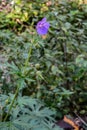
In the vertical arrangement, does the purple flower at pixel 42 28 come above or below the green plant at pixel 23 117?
above

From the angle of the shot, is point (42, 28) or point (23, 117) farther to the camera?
point (23, 117)

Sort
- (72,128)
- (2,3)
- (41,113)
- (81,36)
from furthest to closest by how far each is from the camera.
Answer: (2,3) < (81,36) < (72,128) < (41,113)

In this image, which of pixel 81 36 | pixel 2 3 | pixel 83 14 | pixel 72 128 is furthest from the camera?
pixel 2 3

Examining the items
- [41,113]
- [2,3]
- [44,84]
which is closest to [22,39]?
[44,84]

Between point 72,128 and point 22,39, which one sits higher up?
point 22,39

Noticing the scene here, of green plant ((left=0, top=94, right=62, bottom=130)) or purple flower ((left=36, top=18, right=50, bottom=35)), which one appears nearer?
purple flower ((left=36, top=18, right=50, bottom=35))

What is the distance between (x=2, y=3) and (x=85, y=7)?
119 cm

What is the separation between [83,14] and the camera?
194 inches

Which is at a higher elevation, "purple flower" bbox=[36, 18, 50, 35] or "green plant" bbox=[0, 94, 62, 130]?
"purple flower" bbox=[36, 18, 50, 35]

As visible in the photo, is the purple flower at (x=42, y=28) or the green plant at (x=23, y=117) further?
the green plant at (x=23, y=117)

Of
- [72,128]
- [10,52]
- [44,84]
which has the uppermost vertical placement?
[10,52]

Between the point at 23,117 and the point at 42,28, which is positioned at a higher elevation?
the point at 42,28

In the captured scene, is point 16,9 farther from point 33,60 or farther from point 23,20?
point 33,60

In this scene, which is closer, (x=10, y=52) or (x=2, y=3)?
(x=10, y=52)
